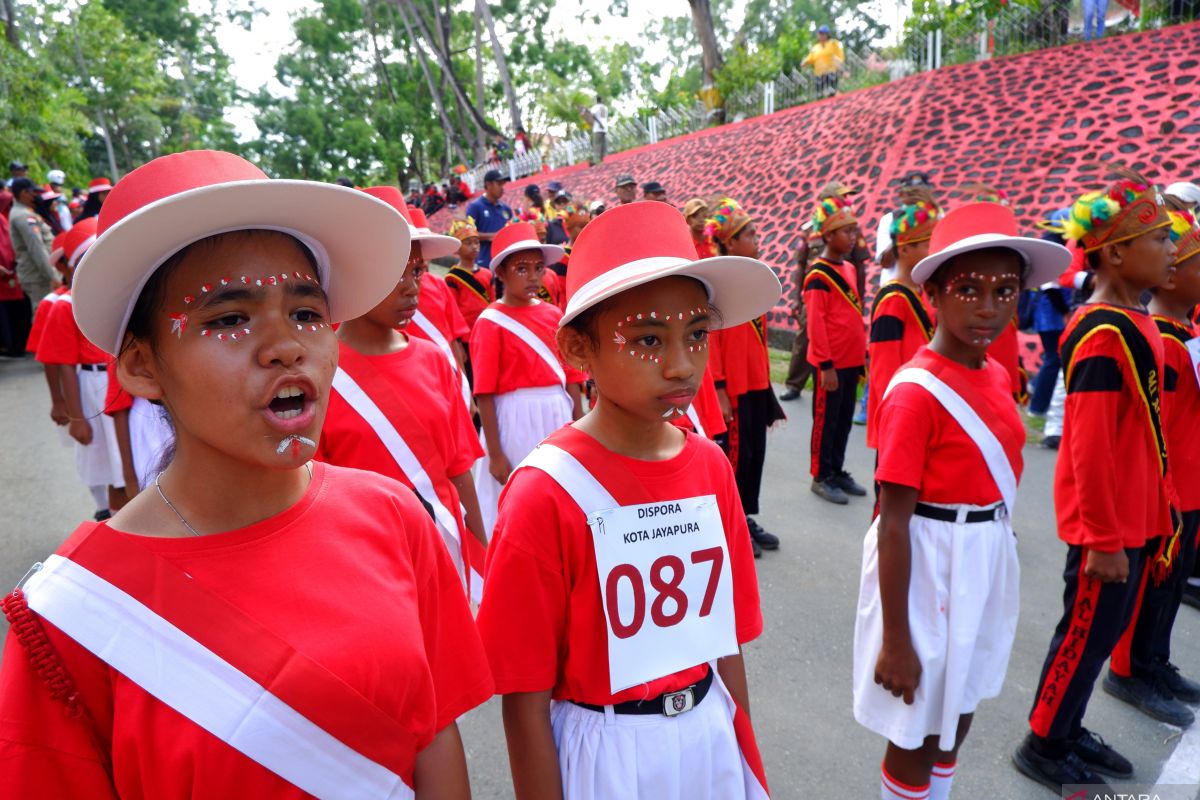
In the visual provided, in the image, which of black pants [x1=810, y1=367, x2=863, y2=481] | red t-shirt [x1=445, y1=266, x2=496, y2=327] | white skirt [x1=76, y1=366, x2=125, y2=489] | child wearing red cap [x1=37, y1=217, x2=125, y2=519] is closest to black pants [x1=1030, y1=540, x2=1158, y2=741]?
black pants [x1=810, y1=367, x2=863, y2=481]

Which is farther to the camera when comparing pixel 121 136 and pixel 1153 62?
pixel 121 136

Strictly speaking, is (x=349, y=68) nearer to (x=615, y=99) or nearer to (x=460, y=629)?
(x=615, y=99)

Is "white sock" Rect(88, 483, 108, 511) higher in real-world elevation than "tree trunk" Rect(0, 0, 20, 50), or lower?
lower

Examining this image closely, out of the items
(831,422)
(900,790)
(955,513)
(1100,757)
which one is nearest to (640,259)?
(955,513)

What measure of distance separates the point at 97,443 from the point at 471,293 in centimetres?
335

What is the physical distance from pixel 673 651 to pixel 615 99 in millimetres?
40136

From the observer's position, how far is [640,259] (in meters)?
1.85

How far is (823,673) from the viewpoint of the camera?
383 cm

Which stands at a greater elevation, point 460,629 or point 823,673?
point 460,629

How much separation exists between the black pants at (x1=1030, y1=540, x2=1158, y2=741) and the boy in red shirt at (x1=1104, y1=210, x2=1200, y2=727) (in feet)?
1.08

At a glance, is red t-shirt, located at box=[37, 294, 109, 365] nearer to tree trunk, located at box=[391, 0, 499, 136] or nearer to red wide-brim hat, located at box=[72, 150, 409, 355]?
red wide-brim hat, located at box=[72, 150, 409, 355]

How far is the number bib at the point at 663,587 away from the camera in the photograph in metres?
1.74

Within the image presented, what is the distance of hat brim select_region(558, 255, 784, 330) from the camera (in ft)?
5.71

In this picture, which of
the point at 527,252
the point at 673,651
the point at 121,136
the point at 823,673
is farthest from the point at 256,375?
the point at 121,136
